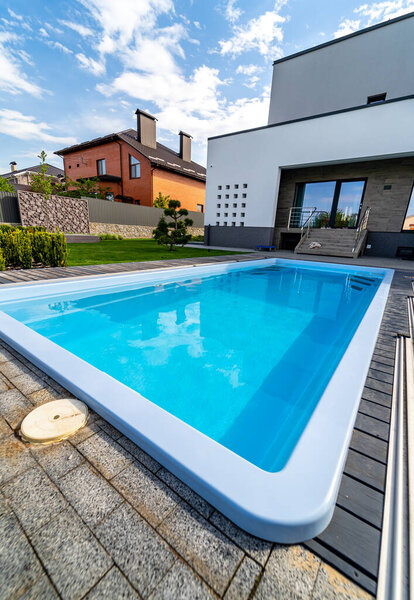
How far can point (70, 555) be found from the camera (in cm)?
77

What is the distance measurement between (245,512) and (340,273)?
27.9 feet

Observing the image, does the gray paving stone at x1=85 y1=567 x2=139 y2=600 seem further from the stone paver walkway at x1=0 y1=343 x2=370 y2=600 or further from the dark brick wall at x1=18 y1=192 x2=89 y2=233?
the dark brick wall at x1=18 y1=192 x2=89 y2=233

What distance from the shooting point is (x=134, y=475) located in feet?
3.41

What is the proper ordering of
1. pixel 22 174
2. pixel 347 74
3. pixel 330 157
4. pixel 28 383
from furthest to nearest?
1. pixel 22 174
2. pixel 347 74
3. pixel 330 157
4. pixel 28 383

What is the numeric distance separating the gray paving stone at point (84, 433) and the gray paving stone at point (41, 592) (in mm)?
522

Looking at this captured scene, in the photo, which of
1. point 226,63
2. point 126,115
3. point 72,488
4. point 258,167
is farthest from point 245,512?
point 126,115

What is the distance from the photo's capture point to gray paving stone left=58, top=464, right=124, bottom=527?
0.90 m

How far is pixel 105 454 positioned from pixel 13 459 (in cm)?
40

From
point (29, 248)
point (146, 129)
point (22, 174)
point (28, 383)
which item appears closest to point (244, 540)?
point (28, 383)

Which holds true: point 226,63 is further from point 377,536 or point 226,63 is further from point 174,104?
point 377,536

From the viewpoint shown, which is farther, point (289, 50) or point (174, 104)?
point (174, 104)

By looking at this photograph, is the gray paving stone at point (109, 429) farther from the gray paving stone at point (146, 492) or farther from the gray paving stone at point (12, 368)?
the gray paving stone at point (12, 368)

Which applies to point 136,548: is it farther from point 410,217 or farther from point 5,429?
point 410,217

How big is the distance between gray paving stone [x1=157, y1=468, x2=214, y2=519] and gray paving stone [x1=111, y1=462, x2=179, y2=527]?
0.08 ft
